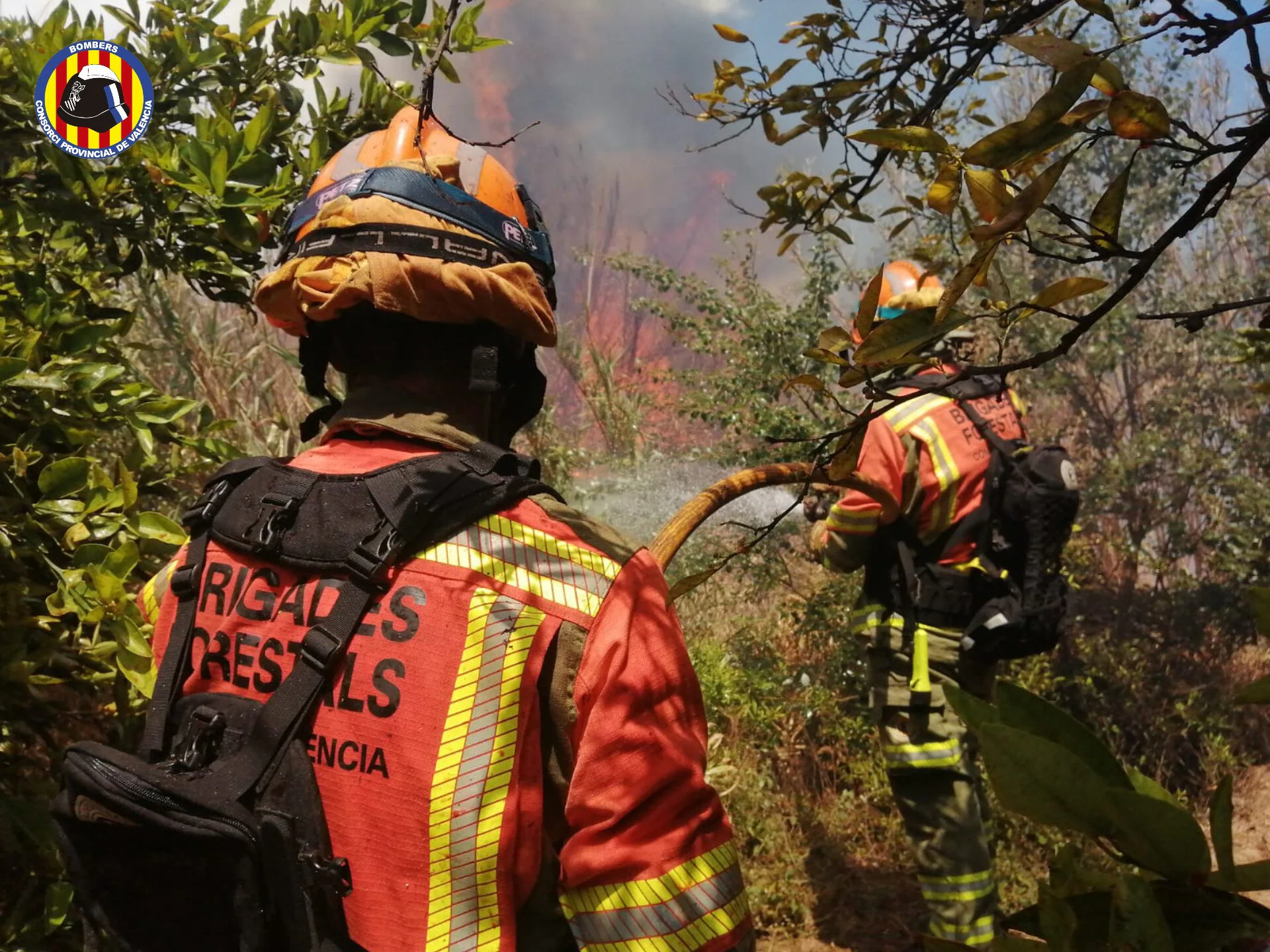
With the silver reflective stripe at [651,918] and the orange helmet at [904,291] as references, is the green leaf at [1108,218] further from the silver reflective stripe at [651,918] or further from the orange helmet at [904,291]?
the orange helmet at [904,291]

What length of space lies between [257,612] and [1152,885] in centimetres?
111

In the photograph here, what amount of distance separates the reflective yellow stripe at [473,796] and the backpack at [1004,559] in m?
2.37

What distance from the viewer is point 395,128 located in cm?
157

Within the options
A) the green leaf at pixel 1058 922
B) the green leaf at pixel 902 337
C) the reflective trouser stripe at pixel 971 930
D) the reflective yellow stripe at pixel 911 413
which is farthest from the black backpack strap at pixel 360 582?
the reflective trouser stripe at pixel 971 930

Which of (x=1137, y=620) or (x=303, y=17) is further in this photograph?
(x=1137, y=620)

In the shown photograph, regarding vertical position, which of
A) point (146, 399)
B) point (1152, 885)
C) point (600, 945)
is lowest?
point (600, 945)

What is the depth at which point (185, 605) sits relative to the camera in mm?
1304

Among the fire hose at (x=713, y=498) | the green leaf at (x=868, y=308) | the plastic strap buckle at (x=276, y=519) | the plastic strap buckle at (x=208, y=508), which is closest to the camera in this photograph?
the green leaf at (x=868, y=308)

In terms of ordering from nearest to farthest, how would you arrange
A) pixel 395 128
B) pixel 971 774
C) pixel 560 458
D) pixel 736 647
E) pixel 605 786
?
1. pixel 605 786
2. pixel 395 128
3. pixel 971 774
4. pixel 560 458
5. pixel 736 647

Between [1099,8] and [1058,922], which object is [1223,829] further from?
Answer: [1099,8]

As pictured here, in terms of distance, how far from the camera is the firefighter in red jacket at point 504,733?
110 cm

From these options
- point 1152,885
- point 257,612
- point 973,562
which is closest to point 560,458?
point 973,562

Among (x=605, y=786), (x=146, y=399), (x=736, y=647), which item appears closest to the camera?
(x=605, y=786)

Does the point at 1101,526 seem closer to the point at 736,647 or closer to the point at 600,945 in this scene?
the point at 736,647
